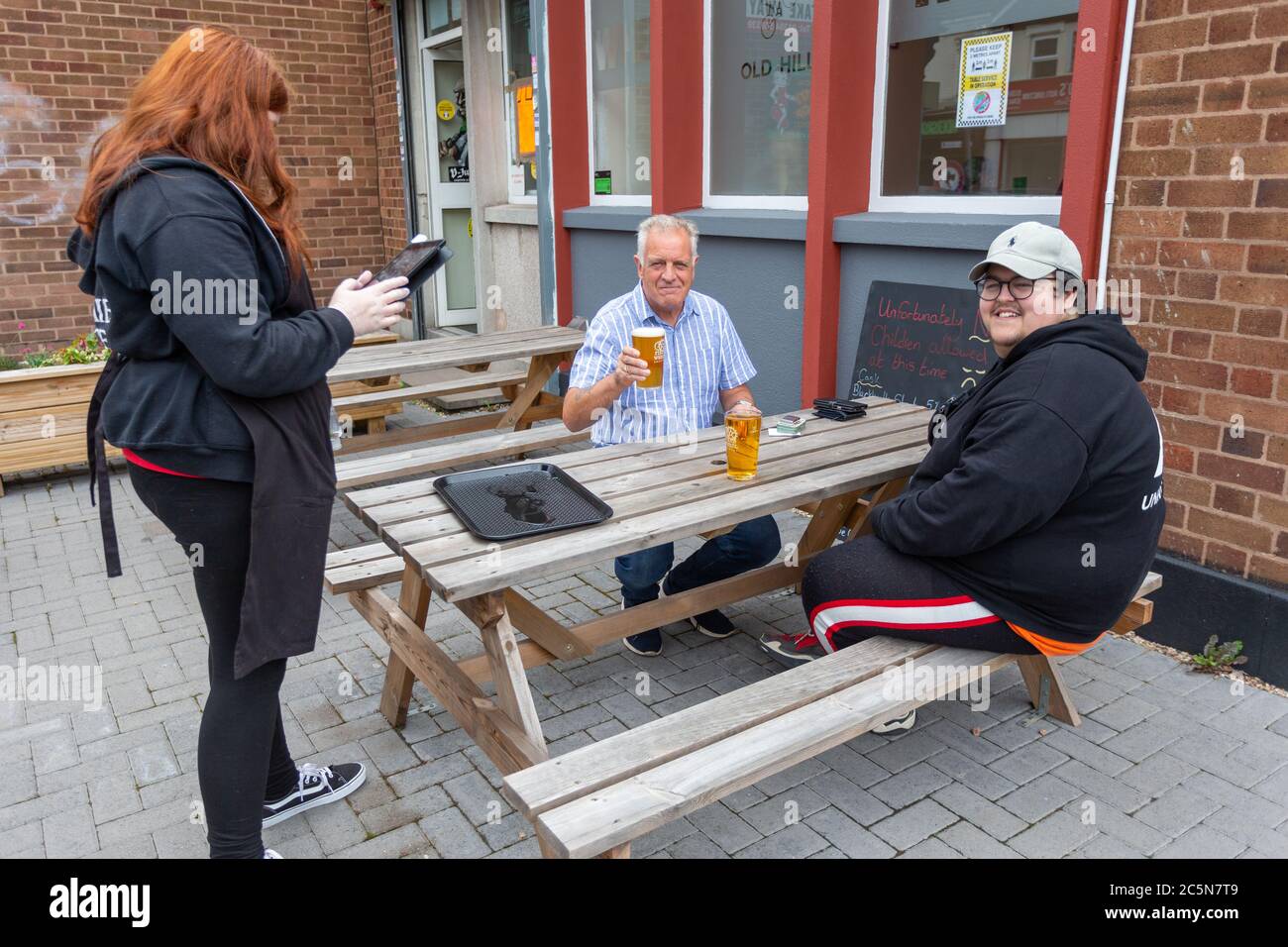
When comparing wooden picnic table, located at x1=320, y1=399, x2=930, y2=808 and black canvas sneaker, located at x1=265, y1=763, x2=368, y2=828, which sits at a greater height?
wooden picnic table, located at x1=320, y1=399, x2=930, y2=808

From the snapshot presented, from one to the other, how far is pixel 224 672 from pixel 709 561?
1.79 meters

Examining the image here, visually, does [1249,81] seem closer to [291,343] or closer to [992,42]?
[992,42]

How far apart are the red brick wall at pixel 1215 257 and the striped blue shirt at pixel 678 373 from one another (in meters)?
1.38

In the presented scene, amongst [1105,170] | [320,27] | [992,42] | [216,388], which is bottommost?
[216,388]

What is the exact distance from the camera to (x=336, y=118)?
888 cm

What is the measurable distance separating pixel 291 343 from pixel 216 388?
177 millimetres

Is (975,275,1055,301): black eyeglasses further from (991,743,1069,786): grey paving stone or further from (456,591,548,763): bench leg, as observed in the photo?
(456,591,548,763): bench leg

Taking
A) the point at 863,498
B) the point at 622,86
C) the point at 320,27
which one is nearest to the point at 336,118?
the point at 320,27

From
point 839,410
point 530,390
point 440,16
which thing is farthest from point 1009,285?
point 440,16

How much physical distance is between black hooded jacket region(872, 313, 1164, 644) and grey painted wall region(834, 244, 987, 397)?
1681 mm

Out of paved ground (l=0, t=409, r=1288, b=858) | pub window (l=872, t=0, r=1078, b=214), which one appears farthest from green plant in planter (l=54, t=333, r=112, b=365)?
pub window (l=872, t=0, r=1078, b=214)

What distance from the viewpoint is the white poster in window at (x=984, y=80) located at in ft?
12.9

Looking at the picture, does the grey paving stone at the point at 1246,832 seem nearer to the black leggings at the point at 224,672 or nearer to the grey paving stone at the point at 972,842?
the grey paving stone at the point at 972,842

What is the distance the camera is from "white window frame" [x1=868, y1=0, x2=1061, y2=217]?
3922 millimetres
